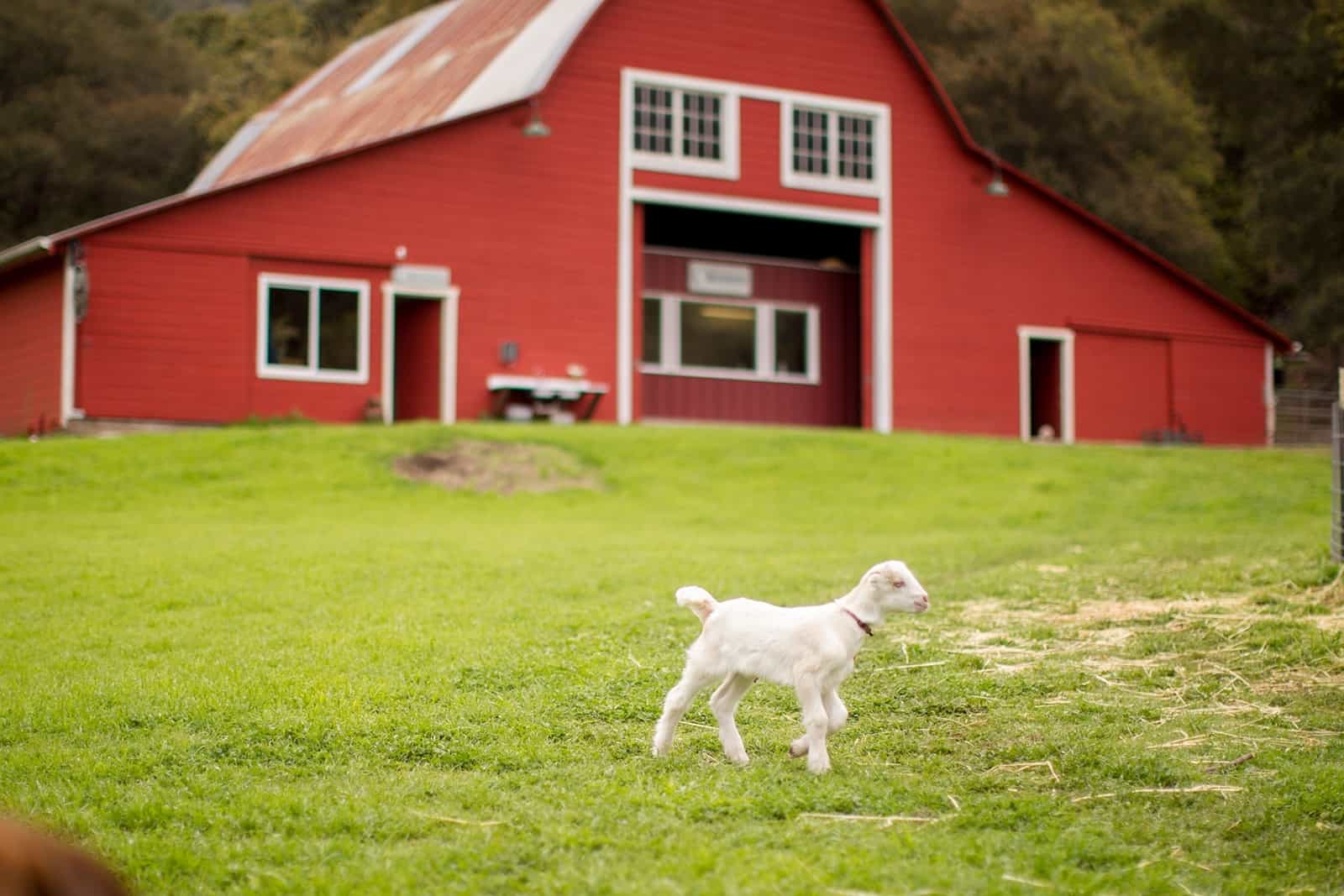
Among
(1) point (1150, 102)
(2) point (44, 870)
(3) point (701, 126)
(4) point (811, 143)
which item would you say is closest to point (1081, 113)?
(1) point (1150, 102)

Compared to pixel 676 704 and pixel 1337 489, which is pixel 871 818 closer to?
pixel 676 704

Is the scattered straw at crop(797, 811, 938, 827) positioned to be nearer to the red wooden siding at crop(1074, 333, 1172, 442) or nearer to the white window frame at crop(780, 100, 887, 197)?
the white window frame at crop(780, 100, 887, 197)

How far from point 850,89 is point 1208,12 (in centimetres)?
2082

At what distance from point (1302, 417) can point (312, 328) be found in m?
27.5

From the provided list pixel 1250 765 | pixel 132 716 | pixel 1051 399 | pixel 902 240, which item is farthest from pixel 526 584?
pixel 1051 399

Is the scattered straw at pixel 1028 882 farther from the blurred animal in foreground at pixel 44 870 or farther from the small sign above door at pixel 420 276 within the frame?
the small sign above door at pixel 420 276

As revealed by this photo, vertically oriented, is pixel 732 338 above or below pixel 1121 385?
above

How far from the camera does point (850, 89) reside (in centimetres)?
3095

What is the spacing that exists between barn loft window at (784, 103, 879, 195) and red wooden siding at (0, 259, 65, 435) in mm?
13161

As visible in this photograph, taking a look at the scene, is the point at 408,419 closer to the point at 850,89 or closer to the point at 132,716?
the point at 850,89

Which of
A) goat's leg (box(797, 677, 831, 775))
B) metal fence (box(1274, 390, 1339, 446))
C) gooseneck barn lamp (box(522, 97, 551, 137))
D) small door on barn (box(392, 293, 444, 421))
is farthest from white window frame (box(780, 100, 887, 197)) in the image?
goat's leg (box(797, 677, 831, 775))

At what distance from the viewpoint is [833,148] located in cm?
3081

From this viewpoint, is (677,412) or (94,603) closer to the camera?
(94,603)

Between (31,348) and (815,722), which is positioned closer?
(815,722)
